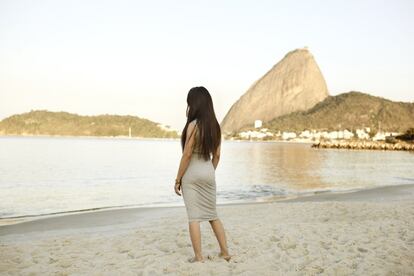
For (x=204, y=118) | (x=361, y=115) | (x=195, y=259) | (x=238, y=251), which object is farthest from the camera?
(x=361, y=115)

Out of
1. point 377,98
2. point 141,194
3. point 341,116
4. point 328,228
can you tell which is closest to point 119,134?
point 341,116

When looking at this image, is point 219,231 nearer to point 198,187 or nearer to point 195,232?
point 195,232

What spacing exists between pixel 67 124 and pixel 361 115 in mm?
112546

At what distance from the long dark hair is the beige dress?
0.26ft

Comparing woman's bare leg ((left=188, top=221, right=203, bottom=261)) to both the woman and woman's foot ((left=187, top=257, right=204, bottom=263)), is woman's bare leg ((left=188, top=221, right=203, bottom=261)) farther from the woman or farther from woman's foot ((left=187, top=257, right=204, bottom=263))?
woman's foot ((left=187, top=257, right=204, bottom=263))

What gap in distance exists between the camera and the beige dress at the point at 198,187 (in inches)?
201

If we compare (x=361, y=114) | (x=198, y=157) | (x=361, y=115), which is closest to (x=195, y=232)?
(x=198, y=157)

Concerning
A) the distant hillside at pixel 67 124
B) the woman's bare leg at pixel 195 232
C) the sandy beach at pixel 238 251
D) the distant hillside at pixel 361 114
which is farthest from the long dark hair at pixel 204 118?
the distant hillside at pixel 67 124

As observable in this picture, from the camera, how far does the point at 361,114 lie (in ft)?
566

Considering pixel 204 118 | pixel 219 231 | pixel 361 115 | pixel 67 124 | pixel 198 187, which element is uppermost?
pixel 361 115

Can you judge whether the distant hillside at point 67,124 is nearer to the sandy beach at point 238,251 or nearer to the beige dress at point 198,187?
the sandy beach at point 238,251

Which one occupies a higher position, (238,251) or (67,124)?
(67,124)

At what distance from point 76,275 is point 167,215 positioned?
22.1 ft

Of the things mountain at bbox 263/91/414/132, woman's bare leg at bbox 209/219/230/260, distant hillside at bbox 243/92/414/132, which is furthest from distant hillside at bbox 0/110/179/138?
woman's bare leg at bbox 209/219/230/260
